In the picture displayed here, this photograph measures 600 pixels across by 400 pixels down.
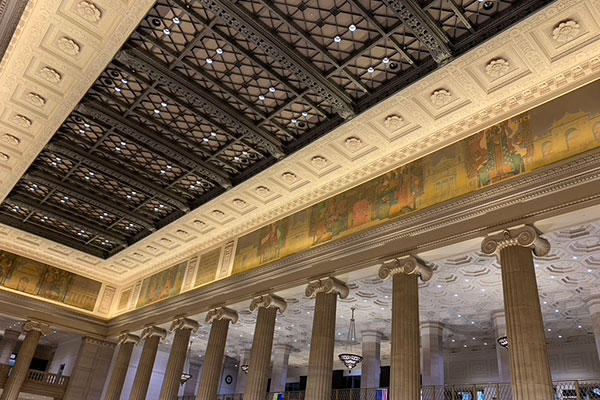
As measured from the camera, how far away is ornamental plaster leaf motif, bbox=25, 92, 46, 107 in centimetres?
1202

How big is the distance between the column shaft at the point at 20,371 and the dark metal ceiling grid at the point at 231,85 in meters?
7.70

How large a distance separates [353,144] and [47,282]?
54.3 feet

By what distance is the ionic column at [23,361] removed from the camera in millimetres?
19344

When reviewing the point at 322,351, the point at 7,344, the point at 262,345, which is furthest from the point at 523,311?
the point at 7,344

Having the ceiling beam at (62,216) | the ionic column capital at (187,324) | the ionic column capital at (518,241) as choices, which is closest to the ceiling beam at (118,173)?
the ceiling beam at (62,216)

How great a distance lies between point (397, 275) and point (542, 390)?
3815 millimetres

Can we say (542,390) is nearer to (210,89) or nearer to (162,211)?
(210,89)

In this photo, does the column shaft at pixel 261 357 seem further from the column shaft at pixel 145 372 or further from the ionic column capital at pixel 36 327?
the ionic column capital at pixel 36 327

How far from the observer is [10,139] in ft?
45.0

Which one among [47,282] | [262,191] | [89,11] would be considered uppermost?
[89,11]

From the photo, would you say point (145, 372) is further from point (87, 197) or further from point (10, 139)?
point (10, 139)

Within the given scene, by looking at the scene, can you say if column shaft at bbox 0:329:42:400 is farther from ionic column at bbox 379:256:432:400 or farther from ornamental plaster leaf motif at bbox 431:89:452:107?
ornamental plaster leaf motif at bbox 431:89:452:107

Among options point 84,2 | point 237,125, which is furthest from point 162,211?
point 84,2

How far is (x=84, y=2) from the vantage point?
946 centimetres
